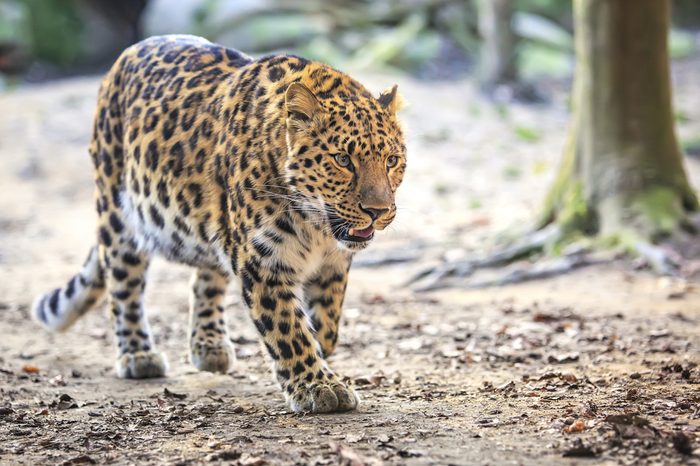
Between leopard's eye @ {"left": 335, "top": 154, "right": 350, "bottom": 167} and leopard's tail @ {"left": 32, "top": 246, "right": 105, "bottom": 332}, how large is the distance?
8.45ft

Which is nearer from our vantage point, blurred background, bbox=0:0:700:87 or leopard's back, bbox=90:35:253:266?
leopard's back, bbox=90:35:253:266

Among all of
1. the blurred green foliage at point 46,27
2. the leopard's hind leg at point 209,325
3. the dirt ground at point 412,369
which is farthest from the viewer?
the blurred green foliage at point 46,27

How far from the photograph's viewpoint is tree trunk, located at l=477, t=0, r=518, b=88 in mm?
18875

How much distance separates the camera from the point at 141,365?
6.70 meters

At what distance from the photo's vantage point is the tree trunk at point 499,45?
1888 centimetres

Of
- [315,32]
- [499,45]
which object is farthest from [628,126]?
[315,32]

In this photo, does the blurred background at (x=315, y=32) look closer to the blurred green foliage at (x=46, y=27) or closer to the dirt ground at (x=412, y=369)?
the blurred green foliage at (x=46, y=27)

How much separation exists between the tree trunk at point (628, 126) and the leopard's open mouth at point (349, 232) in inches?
179

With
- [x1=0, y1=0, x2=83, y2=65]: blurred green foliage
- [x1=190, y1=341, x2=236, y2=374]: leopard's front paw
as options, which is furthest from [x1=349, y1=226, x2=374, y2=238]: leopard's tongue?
[x1=0, y1=0, x2=83, y2=65]: blurred green foliage

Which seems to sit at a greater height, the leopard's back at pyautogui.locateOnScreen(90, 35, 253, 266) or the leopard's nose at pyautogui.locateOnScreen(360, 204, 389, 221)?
the leopard's back at pyautogui.locateOnScreen(90, 35, 253, 266)

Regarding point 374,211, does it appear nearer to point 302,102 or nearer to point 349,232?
point 349,232

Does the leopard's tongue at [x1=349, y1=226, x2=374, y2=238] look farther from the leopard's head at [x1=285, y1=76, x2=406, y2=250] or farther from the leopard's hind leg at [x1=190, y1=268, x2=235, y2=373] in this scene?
the leopard's hind leg at [x1=190, y1=268, x2=235, y2=373]

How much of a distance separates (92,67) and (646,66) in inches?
694

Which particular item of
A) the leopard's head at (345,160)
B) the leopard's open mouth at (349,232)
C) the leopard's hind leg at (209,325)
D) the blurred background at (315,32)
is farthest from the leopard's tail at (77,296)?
the blurred background at (315,32)
